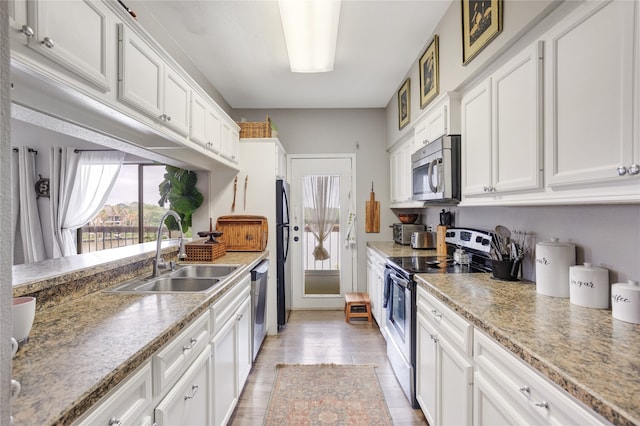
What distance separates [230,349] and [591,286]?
1850mm

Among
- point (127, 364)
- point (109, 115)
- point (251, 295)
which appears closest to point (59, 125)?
point (109, 115)

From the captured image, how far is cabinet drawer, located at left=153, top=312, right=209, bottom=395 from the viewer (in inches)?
40.7

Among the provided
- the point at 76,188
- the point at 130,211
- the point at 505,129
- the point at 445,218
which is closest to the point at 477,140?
the point at 505,129

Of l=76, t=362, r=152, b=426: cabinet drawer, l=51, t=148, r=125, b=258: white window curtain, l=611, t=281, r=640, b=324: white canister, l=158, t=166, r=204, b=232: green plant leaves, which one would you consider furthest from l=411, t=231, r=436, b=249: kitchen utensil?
l=51, t=148, r=125, b=258: white window curtain

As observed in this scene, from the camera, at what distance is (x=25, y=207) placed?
320cm

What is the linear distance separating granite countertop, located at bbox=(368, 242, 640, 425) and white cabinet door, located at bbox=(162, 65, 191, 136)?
1.83 metres

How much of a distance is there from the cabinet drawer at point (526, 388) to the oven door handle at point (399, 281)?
2.69 feet

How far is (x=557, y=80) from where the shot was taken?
3.92ft

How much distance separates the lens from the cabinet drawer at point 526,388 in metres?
0.75

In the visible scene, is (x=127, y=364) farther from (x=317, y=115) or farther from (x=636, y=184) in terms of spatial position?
(x=317, y=115)

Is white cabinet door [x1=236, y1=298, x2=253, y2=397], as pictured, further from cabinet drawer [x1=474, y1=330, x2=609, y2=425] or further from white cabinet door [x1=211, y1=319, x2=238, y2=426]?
cabinet drawer [x1=474, y1=330, x2=609, y2=425]

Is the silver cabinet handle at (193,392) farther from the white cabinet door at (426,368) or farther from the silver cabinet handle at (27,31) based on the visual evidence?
the silver cabinet handle at (27,31)

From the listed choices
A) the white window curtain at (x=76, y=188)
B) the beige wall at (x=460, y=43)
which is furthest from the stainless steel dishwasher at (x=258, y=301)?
the white window curtain at (x=76, y=188)

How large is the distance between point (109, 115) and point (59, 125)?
0.68 ft
